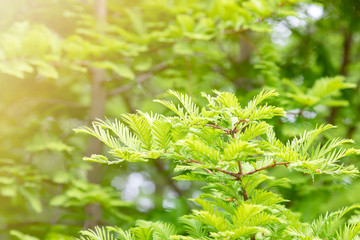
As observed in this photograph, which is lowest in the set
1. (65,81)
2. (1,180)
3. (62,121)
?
(1,180)

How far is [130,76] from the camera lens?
2.58 m

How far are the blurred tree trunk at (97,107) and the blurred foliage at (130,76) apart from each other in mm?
25

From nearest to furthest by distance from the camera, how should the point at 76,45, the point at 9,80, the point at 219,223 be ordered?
the point at 219,223
the point at 76,45
the point at 9,80

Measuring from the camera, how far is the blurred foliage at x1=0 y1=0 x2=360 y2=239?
2.29 meters

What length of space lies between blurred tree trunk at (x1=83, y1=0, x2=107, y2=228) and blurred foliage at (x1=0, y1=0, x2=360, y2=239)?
25mm

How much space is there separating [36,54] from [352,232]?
2114mm

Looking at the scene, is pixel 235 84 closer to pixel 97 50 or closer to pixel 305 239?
pixel 97 50

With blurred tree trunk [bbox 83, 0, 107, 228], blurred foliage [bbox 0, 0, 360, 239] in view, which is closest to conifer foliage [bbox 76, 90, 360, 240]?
blurred foliage [bbox 0, 0, 360, 239]

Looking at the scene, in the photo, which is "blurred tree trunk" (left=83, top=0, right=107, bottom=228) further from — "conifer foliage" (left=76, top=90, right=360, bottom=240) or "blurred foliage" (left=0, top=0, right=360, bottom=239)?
"conifer foliage" (left=76, top=90, right=360, bottom=240)

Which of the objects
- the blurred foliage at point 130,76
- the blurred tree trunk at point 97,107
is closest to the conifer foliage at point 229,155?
the blurred foliage at point 130,76

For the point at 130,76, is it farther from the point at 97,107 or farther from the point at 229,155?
the point at 229,155

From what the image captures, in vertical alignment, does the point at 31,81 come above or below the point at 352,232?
above

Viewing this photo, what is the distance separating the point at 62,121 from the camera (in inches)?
150

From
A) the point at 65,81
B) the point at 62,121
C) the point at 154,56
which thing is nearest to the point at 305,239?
the point at 154,56
